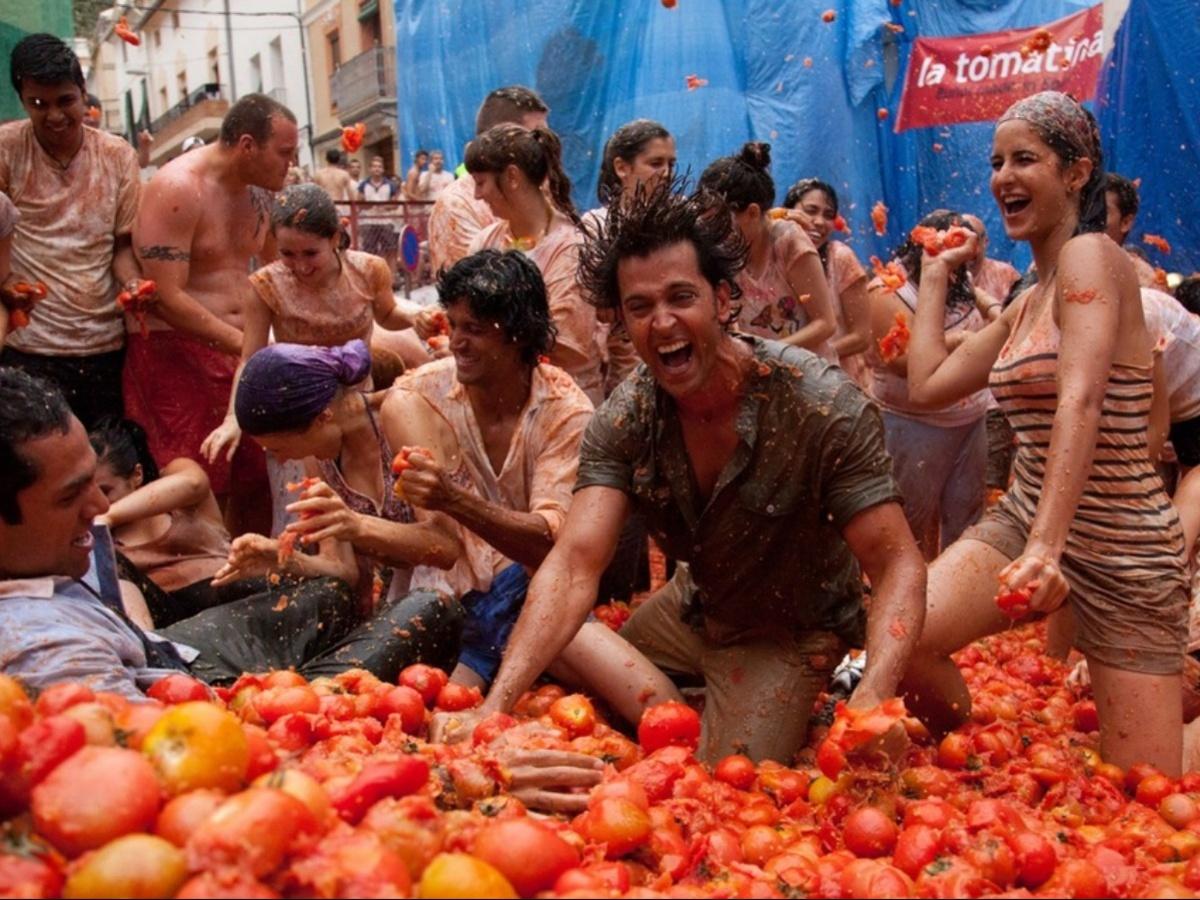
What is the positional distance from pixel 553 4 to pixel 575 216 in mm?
5896

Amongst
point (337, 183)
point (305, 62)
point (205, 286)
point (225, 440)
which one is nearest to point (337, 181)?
point (337, 183)

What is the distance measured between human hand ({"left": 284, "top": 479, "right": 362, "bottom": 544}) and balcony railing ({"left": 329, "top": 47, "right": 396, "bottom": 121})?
2907 cm

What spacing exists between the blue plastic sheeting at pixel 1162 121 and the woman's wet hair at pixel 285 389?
659cm

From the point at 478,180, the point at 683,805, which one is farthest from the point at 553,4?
the point at 683,805

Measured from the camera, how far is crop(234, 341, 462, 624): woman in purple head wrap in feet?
12.5

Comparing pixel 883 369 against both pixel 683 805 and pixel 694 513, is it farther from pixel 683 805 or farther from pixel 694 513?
pixel 683 805

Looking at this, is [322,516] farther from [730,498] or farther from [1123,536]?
[1123,536]

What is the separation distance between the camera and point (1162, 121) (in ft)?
27.6

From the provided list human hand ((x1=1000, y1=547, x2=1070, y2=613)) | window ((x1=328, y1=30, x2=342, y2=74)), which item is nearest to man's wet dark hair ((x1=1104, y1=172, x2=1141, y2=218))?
human hand ((x1=1000, y1=547, x2=1070, y2=613))

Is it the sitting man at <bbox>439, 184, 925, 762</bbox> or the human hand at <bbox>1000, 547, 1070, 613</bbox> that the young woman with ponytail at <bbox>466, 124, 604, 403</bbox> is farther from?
the human hand at <bbox>1000, 547, 1070, 613</bbox>

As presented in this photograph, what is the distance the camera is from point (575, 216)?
17.7 feet

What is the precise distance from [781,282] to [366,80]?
93.4ft

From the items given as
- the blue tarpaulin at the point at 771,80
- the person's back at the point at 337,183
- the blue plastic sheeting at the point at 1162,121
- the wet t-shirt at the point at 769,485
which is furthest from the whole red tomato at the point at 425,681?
the person's back at the point at 337,183

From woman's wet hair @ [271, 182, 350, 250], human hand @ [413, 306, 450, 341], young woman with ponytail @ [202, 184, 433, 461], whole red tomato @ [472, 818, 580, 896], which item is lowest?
whole red tomato @ [472, 818, 580, 896]
